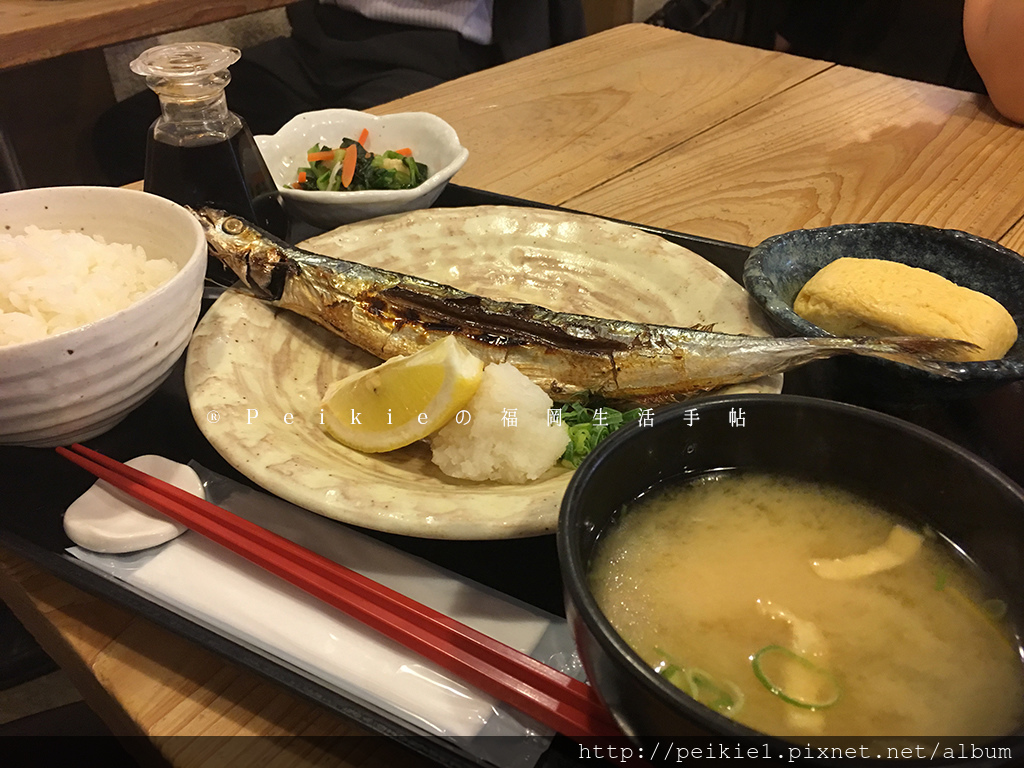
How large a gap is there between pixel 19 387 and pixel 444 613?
0.58m

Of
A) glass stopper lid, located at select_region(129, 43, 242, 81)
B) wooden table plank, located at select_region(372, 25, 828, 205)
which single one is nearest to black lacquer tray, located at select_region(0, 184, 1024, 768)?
glass stopper lid, located at select_region(129, 43, 242, 81)

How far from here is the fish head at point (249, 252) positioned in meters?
1.24

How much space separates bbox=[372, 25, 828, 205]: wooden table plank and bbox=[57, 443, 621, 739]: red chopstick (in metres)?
1.17

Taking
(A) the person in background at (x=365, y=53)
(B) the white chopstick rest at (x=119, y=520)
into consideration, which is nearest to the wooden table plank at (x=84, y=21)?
(A) the person in background at (x=365, y=53)

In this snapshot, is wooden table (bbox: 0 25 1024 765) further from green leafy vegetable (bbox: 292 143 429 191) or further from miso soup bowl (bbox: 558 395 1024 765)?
miso soup bowl (bbox: 558 395 1024 765)

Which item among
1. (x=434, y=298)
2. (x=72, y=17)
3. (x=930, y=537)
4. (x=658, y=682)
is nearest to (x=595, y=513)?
(x=658, y=682)

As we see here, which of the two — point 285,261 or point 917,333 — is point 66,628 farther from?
point 917,333

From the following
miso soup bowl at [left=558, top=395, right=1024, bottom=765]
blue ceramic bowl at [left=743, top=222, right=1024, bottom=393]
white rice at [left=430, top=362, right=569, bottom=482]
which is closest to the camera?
miso soup bowl at [left=558, top=395, right=1024, bottom=765]

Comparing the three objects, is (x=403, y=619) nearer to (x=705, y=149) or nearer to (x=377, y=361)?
(x=377, y=361)

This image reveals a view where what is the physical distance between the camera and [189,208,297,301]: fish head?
1.24 meters

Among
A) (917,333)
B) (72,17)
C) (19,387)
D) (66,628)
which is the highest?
(72,17)

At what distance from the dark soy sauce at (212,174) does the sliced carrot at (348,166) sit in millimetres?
162

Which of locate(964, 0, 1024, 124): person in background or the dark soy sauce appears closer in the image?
the dark soy sauce

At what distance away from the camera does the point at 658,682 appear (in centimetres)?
51
